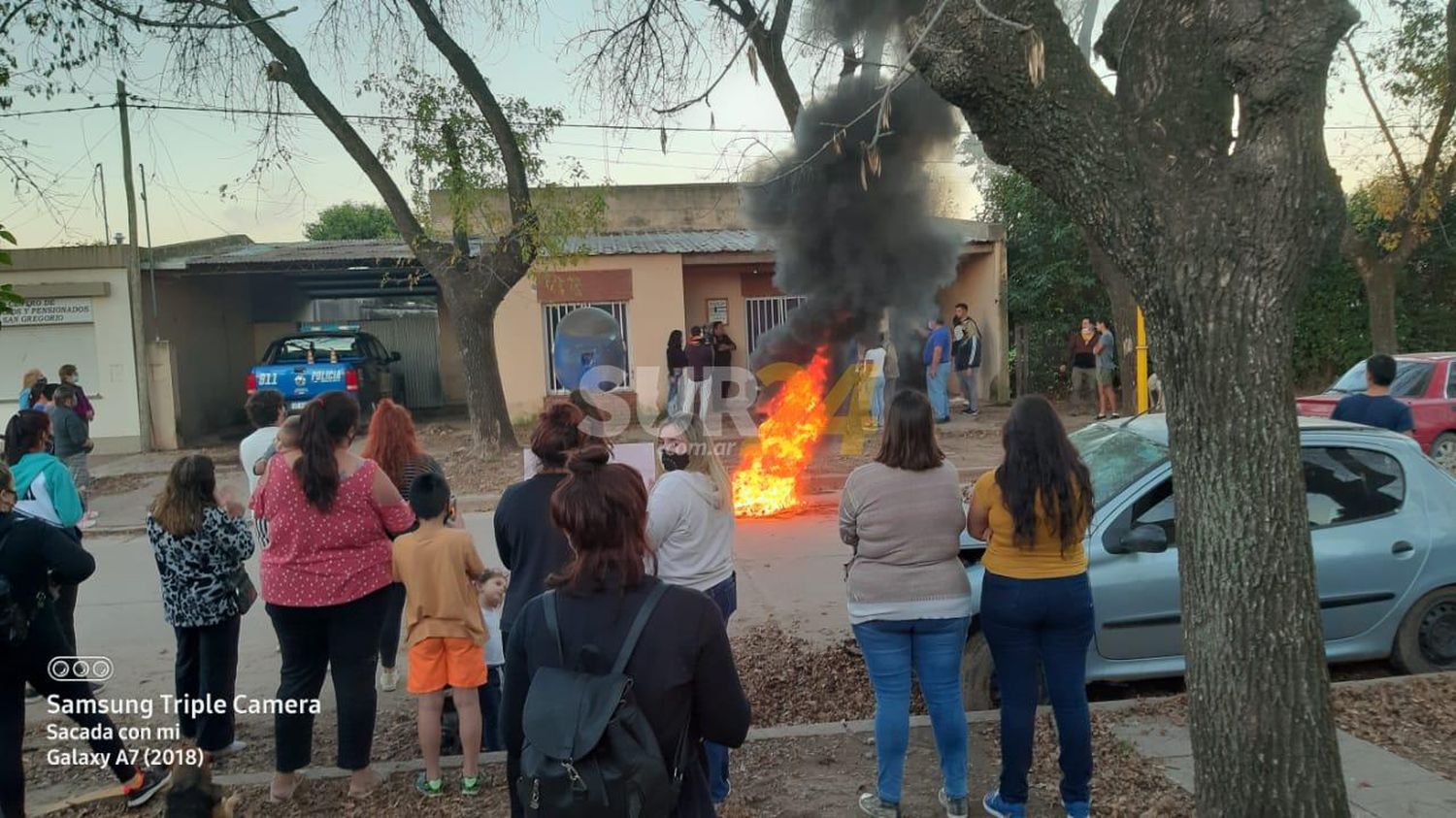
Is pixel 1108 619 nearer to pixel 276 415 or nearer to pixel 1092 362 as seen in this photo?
pixel 276 415

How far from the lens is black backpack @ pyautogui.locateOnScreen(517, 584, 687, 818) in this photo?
2145 mm

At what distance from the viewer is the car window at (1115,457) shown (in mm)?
5207

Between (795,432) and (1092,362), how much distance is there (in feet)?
23.7

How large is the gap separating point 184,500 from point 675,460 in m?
2.33

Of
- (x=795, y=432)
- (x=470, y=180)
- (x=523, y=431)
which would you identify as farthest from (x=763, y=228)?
(x=523, y=431)

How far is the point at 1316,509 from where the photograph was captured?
523 centimetres

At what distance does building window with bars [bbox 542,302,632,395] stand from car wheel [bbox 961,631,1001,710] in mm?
13945

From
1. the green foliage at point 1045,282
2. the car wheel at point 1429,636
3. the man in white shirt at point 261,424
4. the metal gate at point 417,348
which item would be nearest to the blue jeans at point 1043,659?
the car wheel at point 1429,636

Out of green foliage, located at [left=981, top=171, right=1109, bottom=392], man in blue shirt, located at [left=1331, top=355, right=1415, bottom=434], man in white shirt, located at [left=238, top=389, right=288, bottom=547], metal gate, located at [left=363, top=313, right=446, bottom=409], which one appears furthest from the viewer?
metal gate, located at [left=363, top=313, right=446, bottom=409]

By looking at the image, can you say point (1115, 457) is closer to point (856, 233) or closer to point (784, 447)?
A: point (784, 447)

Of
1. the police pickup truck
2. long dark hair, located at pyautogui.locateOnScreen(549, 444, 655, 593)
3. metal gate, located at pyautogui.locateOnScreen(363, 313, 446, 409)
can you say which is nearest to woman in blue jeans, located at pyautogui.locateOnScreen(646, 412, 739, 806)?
long dark hair, located at pyautogui.locateOnScreen(549, 444, 655, 593)

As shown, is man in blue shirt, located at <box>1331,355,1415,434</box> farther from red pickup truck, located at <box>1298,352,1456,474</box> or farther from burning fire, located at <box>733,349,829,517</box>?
burning fire, located at <box>733,349,829,517</box>

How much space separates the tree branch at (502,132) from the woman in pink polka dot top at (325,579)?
888 centimetres

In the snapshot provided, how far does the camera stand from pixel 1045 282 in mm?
21906
